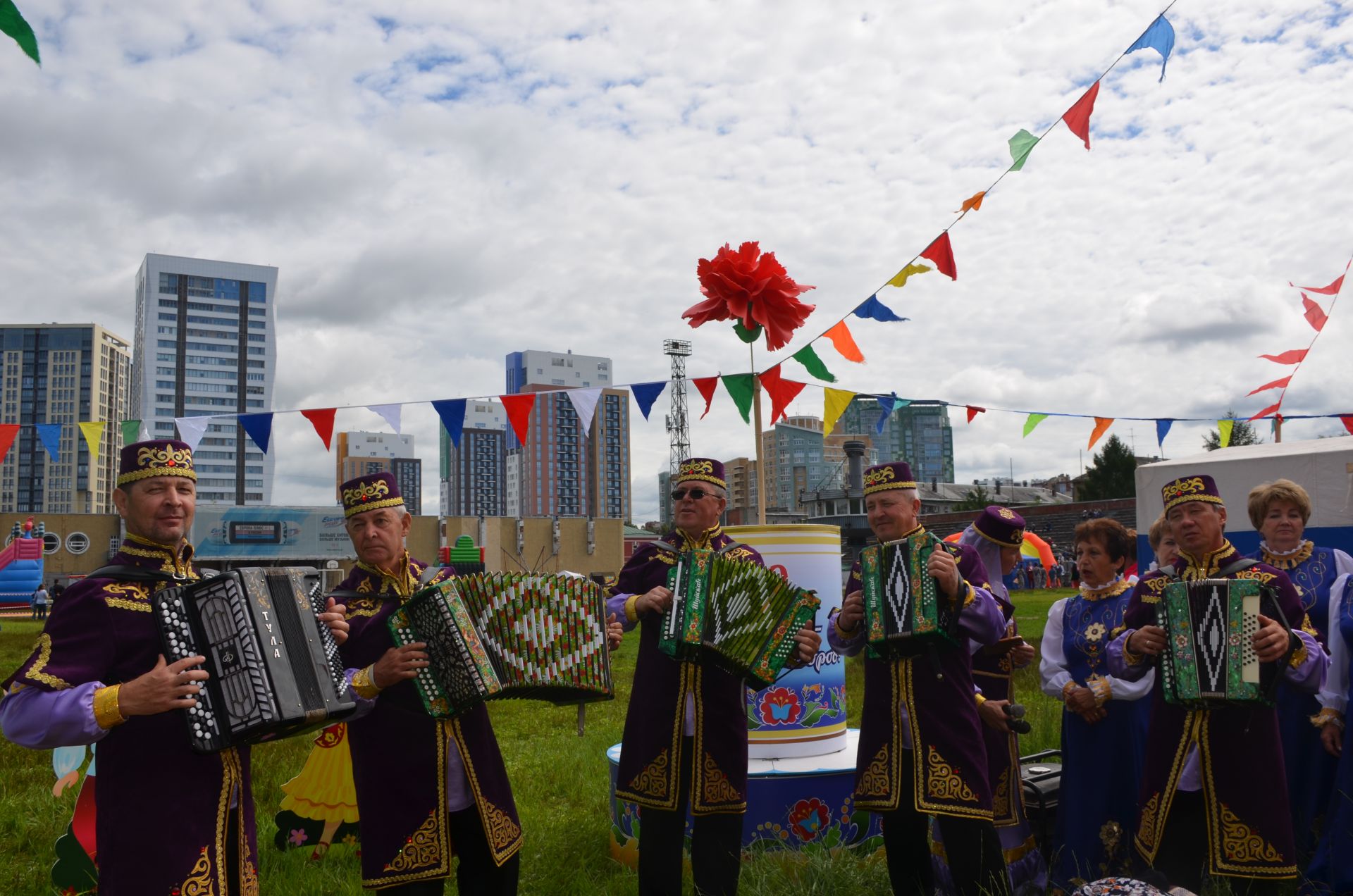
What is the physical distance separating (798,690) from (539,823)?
205cm

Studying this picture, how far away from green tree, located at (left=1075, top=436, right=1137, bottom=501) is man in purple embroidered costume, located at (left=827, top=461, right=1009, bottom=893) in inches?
2050

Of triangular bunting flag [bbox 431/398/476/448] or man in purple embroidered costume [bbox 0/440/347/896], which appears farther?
triangular bunting flag [bbox 431/398/476/448]

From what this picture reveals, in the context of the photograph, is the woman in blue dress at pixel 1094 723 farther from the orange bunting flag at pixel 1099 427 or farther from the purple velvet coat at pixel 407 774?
the orange bunting flag at pixel 1099 427

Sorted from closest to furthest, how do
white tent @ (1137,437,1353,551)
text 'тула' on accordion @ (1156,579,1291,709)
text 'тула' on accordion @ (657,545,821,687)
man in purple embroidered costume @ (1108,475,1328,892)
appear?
text 'тула' on accordion @ (1156,579,1291,709), man in purple embroidered costume @ (1108,475,1328,892), text 'тула' on accordion @ (657,545,821,687), white tent @ (1137,437,1353,551)

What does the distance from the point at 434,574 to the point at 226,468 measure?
120m

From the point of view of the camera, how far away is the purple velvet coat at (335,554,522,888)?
3.61 m

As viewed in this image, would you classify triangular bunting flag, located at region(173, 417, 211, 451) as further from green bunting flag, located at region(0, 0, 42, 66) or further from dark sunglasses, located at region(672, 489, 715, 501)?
dark sunglasses, located at region(672, 489, 715, 501)

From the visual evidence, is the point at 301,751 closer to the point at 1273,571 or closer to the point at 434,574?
the point at 434,574

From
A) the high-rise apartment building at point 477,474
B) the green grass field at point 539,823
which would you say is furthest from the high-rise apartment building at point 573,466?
the green grass field at point 539,823

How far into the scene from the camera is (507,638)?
144 inches

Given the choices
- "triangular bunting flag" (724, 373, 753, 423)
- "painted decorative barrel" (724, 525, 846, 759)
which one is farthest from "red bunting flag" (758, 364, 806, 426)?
"painted decorative barrel" (724, 525, 846, 759)

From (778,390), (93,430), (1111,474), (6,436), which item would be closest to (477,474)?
(1111,474)

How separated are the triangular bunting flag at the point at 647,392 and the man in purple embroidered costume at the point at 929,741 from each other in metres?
4.90

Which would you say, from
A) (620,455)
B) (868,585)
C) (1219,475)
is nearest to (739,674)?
(868,585)
